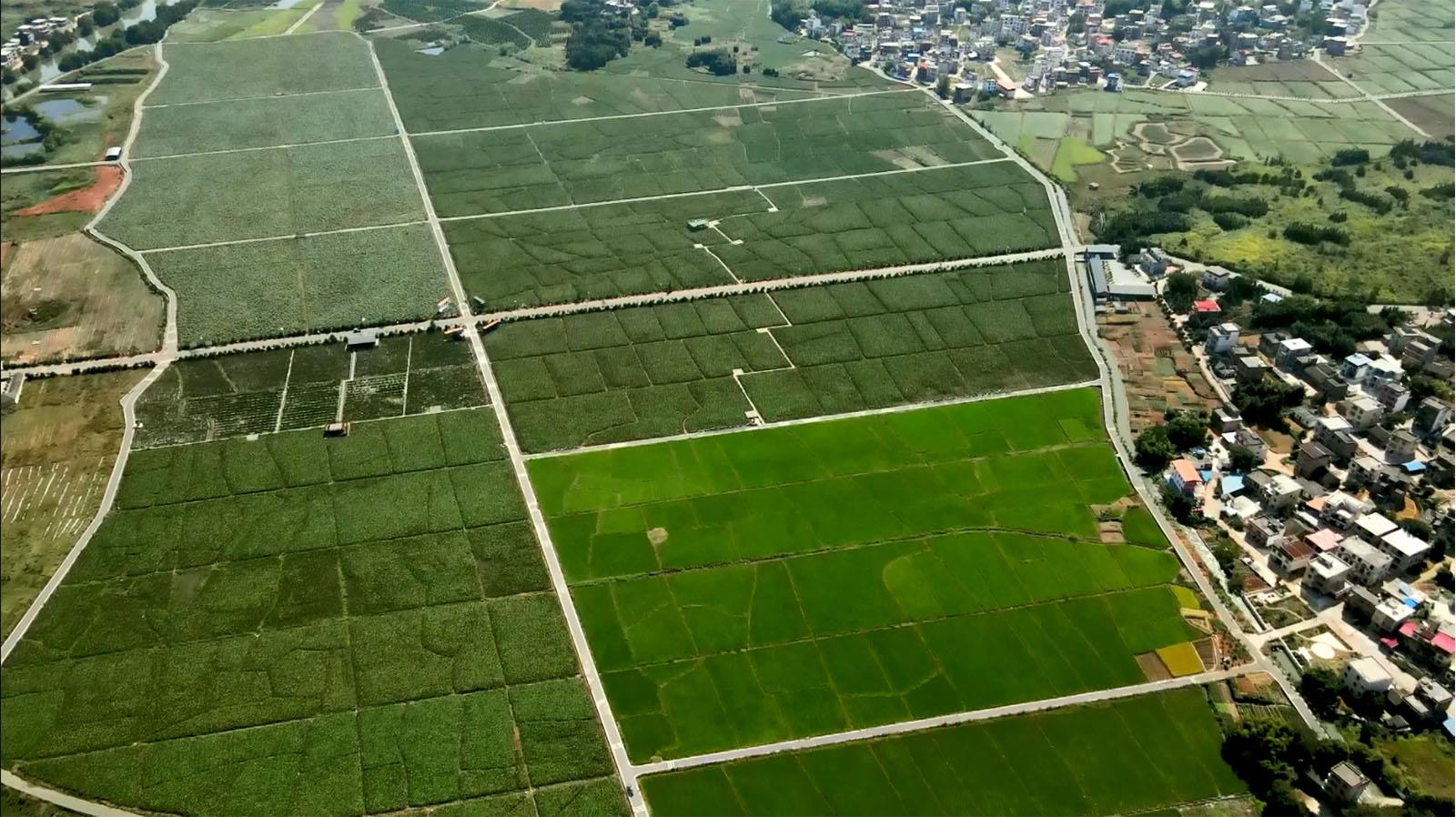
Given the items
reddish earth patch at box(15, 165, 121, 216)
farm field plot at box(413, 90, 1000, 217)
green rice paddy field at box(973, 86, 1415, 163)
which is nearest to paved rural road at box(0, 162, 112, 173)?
Result: reddish earth patch at box(15, 165, 121, 216)

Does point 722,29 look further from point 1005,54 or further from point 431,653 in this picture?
point 431,653

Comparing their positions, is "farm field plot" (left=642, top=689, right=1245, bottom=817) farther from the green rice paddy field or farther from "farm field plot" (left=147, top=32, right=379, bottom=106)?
"farm field plot" (left=147, top=32, right=379, bottom=106)

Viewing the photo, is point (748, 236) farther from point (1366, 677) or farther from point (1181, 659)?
point (1366, 677)

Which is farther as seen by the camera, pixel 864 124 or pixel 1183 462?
pixel 864 124

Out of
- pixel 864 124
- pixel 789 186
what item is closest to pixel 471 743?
pixel 789 186

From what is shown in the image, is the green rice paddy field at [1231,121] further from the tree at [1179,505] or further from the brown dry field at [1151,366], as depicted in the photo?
the tree at [1179,505]

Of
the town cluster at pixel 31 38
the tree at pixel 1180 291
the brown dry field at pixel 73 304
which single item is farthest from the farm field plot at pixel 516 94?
the tree at pixel 1180 291

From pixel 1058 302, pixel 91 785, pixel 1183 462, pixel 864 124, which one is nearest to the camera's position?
pixel 91 785
